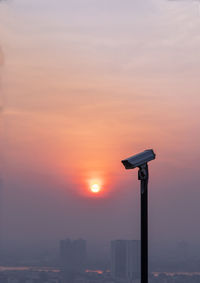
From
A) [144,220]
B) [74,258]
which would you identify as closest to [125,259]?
[74,258]

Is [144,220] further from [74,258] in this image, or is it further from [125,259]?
[74,258]

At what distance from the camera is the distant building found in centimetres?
6300

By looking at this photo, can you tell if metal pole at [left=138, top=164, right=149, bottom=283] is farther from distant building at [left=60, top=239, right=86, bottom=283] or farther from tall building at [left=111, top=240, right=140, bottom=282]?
distant building at [left=60, top=239, right=86, bottom=283]

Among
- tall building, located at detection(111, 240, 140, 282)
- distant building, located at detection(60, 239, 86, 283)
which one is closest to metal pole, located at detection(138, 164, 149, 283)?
tall building, located at detection(111, 240, 140, 282)

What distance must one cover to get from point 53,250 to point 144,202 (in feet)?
197

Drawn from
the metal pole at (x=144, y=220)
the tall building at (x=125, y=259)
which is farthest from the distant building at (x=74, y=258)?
the metal pole at (x=144, y=220)

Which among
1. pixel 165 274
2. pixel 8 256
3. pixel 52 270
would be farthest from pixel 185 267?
pixel 8 256

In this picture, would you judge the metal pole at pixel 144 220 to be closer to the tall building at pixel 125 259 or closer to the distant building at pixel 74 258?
the tall building at pixel 125 259

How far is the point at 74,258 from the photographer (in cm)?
6291

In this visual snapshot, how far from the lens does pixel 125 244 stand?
5681 cm

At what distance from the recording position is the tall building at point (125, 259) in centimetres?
5553

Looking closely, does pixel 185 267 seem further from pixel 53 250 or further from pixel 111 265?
pixel 53 250

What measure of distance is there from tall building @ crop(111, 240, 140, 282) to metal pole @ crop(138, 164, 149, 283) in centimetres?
4408

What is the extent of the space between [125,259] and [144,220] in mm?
46145
